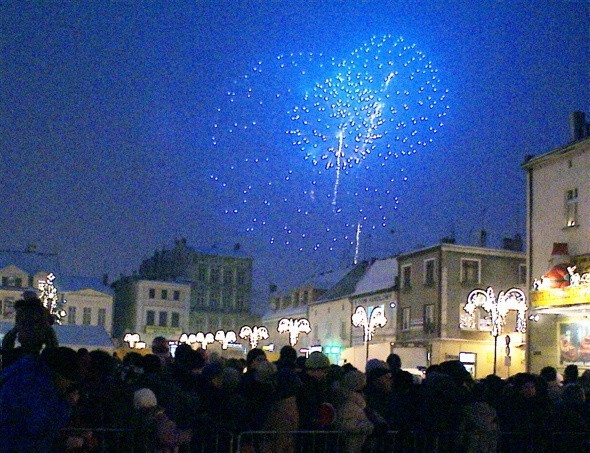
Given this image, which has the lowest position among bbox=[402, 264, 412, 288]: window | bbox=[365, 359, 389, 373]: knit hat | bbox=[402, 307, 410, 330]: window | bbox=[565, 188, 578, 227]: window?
bbox=[365, 359, 389, 373]: knit hat

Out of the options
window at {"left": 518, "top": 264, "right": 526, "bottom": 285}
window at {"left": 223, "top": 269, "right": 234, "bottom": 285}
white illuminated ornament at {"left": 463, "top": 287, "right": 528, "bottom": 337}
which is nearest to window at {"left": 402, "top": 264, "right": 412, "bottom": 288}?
window at {"left": 518, "top": 264, "right": 526, "bottom": 285}

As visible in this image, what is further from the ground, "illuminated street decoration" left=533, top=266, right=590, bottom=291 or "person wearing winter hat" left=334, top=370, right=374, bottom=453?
"illuminated street decoration" left=533, top=266, right=590, bottom=291

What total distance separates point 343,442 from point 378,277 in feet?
137

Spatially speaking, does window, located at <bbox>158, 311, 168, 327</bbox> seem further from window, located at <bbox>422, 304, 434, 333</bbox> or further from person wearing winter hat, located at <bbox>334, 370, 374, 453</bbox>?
person wearing winter hat, located at <bbox>334, 370, 374, 453</bbox>

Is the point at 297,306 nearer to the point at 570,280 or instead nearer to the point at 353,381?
the point at 570,280

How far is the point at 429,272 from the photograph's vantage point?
43062mm

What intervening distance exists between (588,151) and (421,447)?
72.9 feet

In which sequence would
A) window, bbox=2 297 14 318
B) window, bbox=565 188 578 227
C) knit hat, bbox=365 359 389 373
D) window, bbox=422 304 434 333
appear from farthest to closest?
window, bbox=2 297 14 318 → window, bbox=422 304 434 333 → window, bbox=565 188 578 227 → knit hat, bbox=365 359 389 373

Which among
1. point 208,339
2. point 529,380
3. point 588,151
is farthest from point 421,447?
point 208,339

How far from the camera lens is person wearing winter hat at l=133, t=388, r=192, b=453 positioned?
6.77 m

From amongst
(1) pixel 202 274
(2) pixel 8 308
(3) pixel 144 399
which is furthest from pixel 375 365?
(1) pixel 202 274

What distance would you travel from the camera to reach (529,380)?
9.50 m

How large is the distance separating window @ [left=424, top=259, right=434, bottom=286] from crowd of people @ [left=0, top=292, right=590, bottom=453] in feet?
109

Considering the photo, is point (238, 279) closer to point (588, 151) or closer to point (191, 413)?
point (588, 151)
